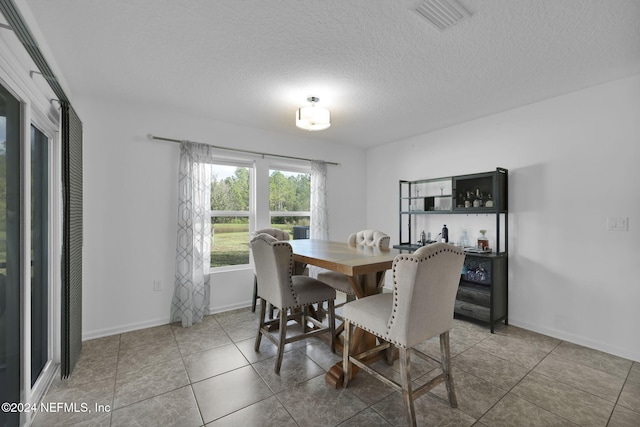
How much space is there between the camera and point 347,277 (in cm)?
258

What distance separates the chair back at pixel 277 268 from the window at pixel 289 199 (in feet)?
5.80

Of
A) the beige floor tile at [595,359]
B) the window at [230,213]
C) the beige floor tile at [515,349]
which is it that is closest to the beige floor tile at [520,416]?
the beige floor tile at [515,349]

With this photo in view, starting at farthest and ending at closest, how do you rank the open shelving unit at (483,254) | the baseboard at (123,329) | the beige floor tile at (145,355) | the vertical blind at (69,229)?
the open shelving unit at (483,254) < the baseboard at (123,329) < the beige floor tile at (145,355) < the vertical blind at (69,229)

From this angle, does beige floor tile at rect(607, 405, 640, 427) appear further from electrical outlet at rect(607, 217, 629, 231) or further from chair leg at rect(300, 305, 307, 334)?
chair leg at rect(300, 305, 307, 334)

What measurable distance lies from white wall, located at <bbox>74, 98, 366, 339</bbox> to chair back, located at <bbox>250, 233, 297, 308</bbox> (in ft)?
4.96

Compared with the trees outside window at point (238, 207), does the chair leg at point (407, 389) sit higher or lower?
lower

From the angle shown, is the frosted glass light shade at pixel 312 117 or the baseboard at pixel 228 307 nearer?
the frosted glass light shade at pixel 312 117

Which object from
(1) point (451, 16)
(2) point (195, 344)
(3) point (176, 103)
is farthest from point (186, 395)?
(1) point (451, 16)

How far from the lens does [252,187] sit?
12.6ft

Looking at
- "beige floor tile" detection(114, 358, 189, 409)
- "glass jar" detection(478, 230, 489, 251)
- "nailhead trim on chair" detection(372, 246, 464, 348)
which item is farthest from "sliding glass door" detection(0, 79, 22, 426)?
"glass jar" detection(478, 230, 489, 251)

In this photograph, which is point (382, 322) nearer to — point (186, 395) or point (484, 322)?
point (186, 395)

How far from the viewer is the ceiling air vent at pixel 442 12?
1555 millimetres

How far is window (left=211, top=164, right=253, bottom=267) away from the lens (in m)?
3.57

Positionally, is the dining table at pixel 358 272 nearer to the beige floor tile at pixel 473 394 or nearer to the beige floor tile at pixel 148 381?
the beige floor tile at pixel 473 394
